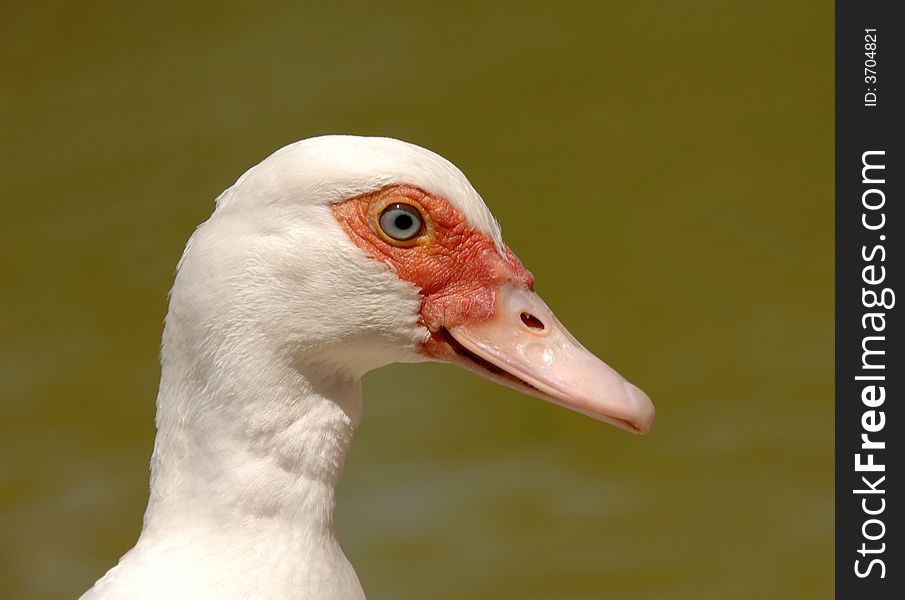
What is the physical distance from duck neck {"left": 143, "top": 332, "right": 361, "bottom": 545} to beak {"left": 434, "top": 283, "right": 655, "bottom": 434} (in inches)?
7.9

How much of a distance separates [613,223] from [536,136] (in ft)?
1.80

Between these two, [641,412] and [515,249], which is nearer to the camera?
[641,412]

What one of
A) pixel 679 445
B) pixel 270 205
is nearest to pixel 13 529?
pixel 679 445

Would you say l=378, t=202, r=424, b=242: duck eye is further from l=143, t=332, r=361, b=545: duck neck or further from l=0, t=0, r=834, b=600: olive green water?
l=0, t=0, r=834, b=600: olive green water

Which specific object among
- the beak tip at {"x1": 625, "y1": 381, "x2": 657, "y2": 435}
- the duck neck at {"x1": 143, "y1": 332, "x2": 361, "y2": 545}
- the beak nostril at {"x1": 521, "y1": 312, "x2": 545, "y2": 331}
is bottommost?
the duck neck at {"x1": 143, "y1": 332, "x2": 361, "y2": 545}

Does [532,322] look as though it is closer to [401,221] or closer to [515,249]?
[401,221]

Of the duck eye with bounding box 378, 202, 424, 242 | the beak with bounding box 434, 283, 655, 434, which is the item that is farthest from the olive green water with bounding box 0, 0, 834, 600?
the duck eye with bounding box 378, 202, 424, 242

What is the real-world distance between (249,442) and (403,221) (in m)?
0.39

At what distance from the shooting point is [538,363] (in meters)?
2.09

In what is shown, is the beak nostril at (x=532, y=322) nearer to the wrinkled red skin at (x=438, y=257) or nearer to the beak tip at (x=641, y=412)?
the wrinkled red skin at (x=438, y=257)

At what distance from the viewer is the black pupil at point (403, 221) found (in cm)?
202

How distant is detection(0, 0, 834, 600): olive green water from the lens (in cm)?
425

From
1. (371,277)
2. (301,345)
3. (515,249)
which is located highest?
(515,249)

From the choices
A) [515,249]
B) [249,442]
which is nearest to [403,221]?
[249,442]
